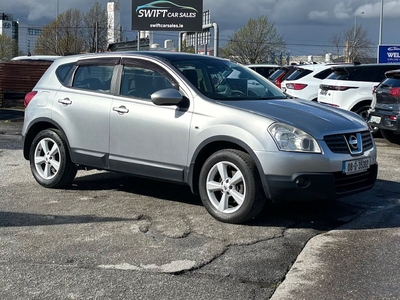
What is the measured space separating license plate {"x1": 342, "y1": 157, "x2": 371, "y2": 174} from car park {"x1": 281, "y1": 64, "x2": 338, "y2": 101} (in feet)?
31.7

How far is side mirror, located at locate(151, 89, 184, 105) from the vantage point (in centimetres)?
619

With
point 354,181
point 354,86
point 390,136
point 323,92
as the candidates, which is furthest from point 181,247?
point 323,92

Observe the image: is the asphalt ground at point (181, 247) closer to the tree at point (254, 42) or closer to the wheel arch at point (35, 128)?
the wheel arch at point (35, 128)

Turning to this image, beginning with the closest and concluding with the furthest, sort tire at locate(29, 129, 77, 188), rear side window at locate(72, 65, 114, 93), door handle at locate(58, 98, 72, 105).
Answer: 1. rear side window at locate(72, 65, 114, 93)
2. door handle at locate(58, 98, 72, 105)
3. tire at locate(29, 129, 77, 188)

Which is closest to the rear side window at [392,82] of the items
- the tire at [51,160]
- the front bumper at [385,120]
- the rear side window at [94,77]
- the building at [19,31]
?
the front bumper at [385,120]

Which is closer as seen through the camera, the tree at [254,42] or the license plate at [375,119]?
the license plate at [375,119]

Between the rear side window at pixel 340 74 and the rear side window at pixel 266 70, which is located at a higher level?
the rear side window at pixel 266 70

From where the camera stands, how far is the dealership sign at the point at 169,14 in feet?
73.1

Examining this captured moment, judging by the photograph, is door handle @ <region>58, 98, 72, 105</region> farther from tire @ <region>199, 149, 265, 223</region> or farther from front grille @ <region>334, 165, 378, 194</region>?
front grille @ <region>334, 165, 378, 194</region>

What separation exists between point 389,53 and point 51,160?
80.6 feet

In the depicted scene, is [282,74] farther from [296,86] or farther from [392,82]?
[392,82]

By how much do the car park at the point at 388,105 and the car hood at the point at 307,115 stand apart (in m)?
5.33

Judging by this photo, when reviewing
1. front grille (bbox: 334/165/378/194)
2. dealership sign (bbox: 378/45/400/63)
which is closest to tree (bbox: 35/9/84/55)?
dealership sign (bbox: 378/45/400/63)

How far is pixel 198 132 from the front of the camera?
6.14 metres
